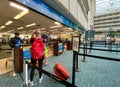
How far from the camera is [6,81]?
12.0ft

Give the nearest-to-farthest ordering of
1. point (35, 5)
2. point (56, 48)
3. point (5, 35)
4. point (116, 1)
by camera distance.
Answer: point (35, 5) < point (56, 48) < point (5, 35) < point (116, 1)

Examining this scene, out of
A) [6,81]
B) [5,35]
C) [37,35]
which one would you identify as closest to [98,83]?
[37,35]

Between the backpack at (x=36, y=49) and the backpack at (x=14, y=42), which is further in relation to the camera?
the backpack at (x=14, y=42)

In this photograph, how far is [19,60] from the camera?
4.56 metres

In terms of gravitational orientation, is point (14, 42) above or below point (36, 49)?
above

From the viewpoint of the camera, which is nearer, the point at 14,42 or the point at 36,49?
the point at 36,49

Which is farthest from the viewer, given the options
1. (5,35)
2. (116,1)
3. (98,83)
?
(116,1)

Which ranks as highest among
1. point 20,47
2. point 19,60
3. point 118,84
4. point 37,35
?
point 37,35

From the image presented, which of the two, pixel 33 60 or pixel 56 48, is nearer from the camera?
pixel 33 60

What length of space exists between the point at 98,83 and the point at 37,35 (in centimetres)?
217

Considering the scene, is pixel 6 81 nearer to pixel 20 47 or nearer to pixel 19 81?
pixel 19 81

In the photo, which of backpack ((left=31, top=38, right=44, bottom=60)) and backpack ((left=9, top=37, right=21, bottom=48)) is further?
backpack ((left=9, top=37, right=21, bottom=48))

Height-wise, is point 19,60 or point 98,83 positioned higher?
point 19,60

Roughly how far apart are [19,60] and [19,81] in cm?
108
